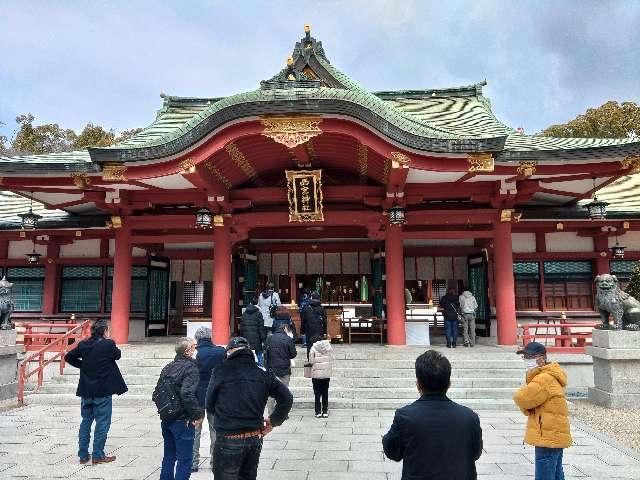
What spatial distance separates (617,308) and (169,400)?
8611 millimetres

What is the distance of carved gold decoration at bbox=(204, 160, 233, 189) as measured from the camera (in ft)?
36.7

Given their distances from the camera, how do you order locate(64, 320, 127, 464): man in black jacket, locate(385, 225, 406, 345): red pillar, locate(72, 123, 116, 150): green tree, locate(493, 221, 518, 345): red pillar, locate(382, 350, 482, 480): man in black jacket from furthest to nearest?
locate(72, 123, 116, 150): green tree < locate(385, 225, 406, 345): red pillar < locate(493, 221, 518, 345): red pillar < locate(64, 320, 127, 464): man in black jacket < locate(382, 350, 482, 480): man in black jacket

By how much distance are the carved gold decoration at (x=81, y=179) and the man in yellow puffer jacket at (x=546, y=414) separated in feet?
35.1

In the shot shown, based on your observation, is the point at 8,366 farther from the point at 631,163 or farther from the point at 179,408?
the point at 631,163

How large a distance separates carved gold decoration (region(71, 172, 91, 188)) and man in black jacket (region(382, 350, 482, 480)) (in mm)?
10837

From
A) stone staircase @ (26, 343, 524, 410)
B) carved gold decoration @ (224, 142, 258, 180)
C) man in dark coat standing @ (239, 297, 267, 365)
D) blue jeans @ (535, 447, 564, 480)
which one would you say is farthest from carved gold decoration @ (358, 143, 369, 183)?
blue jeans @ (535, 447, 564, 480)

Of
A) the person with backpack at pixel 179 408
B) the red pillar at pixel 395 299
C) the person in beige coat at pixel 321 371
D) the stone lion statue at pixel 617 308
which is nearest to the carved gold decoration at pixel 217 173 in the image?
the red pillar at pixel 395 299

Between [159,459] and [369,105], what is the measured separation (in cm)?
765

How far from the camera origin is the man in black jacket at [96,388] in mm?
5926

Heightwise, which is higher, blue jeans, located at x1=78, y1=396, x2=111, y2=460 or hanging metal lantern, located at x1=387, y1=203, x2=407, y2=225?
hanging metal lantern, located at x1=387, y1=203, x2=407, y2=225

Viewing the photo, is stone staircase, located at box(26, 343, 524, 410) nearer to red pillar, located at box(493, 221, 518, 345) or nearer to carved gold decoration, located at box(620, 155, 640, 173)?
red pillar, located at box(493, 221, 518, 345)

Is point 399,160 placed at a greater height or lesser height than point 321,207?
greater

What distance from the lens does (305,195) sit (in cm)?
1221

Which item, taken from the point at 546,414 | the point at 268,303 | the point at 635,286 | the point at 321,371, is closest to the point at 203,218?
the point at 268,303
